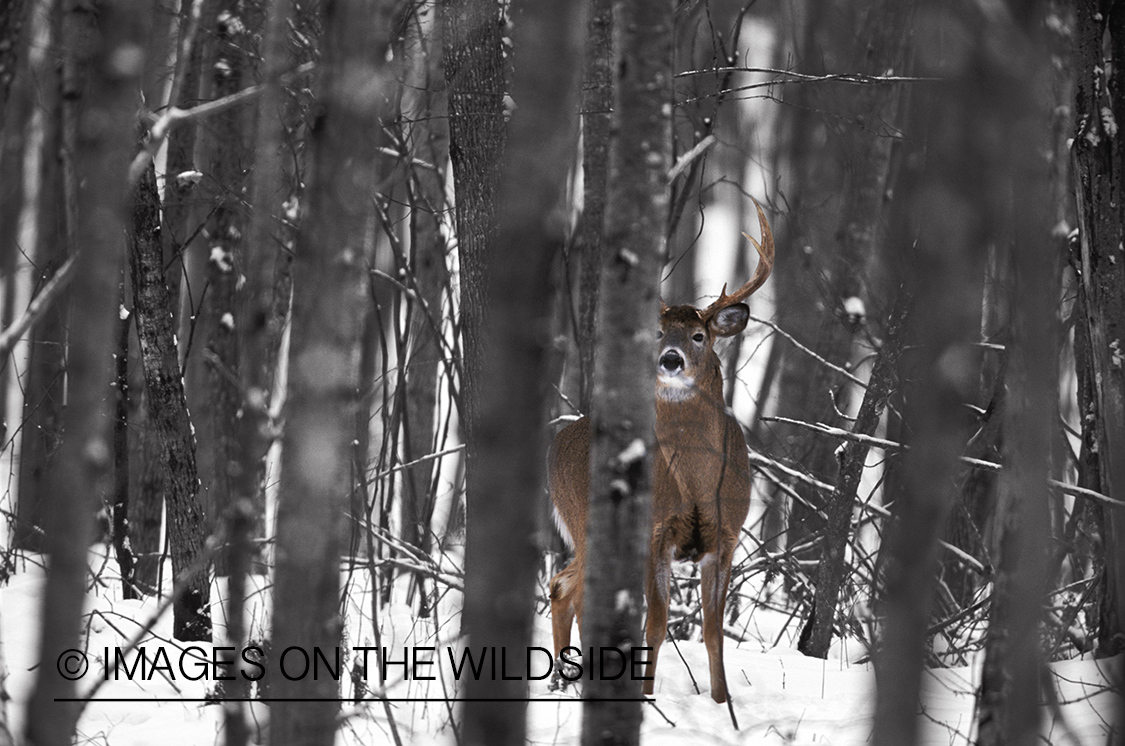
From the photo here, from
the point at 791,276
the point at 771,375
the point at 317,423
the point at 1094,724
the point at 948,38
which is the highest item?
the point at 791,276

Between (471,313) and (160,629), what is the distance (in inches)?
96.5

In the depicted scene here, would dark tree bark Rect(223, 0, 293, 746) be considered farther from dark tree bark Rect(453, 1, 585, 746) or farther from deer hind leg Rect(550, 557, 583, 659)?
deer hind leg Rect(550, 557, 583, 659)

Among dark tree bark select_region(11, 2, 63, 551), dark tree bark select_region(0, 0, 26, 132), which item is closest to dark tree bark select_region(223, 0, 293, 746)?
dark tree bark select_region(11, 2, 63, 551)

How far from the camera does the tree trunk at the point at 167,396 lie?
18.3 ft

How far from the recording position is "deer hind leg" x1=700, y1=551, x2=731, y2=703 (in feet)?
15.9

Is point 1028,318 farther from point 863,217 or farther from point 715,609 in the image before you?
point 863,217

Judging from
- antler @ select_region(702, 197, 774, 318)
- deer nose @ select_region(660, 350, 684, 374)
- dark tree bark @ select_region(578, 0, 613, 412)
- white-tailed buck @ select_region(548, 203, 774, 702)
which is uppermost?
dark tree bark @ select_region(578, 0, 613, 412)

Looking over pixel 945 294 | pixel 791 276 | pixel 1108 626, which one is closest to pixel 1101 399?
pixel 1108 626

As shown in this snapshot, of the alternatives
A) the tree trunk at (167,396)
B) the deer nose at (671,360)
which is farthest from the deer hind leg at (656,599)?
the tree trunk at (167,396)

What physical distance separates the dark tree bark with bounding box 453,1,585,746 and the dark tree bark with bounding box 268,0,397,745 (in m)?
0.36

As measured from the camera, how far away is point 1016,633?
2559mm

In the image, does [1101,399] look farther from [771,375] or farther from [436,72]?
[771,375]

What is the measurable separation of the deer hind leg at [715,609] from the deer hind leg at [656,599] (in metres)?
0.21

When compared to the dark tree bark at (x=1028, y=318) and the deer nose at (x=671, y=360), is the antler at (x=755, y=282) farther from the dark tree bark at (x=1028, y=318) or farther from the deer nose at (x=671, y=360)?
the dark tree bark at (x=1028, y=318)
